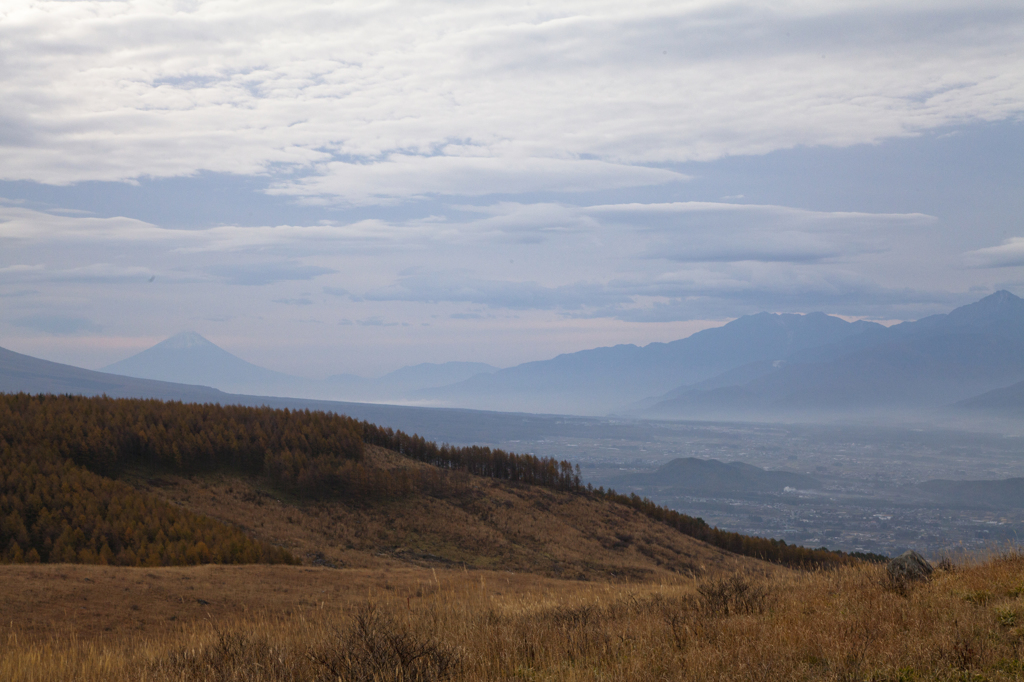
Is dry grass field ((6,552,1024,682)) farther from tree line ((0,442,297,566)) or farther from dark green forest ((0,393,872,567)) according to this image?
tree line ((0,442,297,566))

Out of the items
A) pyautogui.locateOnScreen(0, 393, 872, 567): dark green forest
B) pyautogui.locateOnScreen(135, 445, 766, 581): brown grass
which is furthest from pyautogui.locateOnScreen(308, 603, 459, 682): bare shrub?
pyautogui.locateOnScreen(135, 445, 766, 581): brown grass

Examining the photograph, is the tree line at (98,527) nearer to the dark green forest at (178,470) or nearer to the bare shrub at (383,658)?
the dark green forest at (178,470)

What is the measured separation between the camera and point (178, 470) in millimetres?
42750

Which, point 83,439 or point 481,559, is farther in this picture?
point 83,439

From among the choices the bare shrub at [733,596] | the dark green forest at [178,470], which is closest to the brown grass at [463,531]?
the dark green forest at [178,470]

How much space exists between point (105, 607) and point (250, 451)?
32924 mm

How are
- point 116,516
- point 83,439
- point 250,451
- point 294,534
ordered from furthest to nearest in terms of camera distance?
point 250,451, point 83,439, point 294,534, point 116,516

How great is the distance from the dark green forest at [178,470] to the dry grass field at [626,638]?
1000 cm

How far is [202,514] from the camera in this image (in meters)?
36.1

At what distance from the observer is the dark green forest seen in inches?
1121

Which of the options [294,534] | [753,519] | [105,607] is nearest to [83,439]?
[294,534]

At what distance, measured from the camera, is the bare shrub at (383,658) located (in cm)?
736

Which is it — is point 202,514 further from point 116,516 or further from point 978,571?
point 978,571

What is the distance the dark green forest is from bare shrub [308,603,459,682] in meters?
16.2
